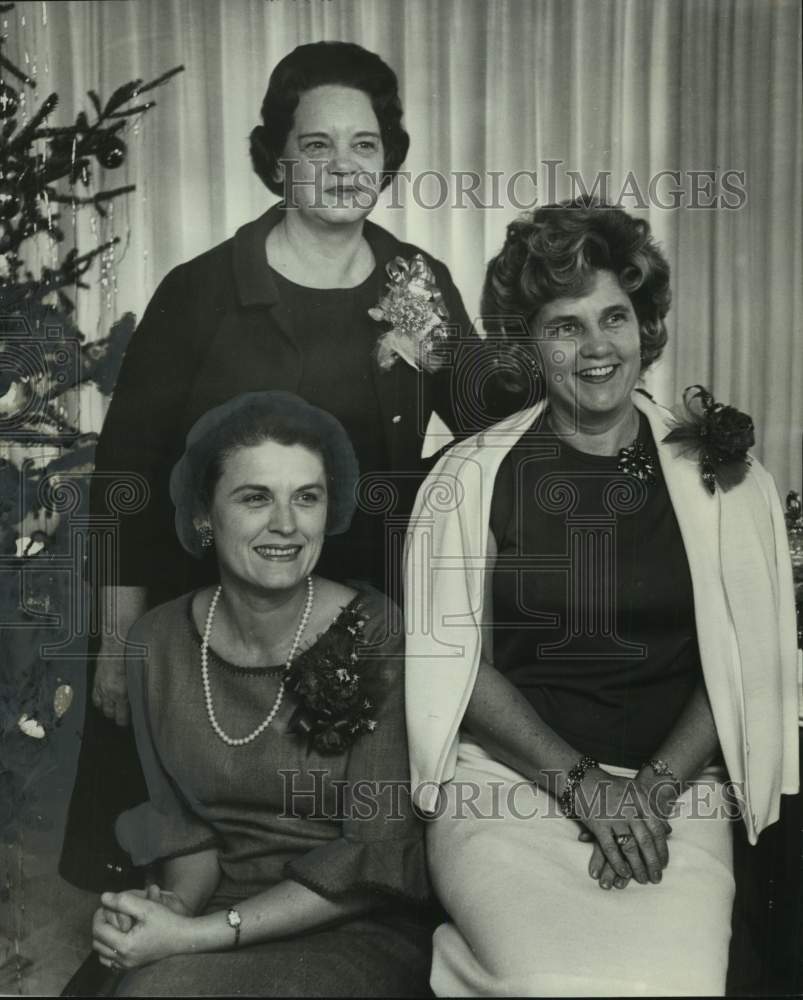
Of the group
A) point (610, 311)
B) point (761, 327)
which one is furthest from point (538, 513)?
point (761, 327)

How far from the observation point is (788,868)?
103 inches

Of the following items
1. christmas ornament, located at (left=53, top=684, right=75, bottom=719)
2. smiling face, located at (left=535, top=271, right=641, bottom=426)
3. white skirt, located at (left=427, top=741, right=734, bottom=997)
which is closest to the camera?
white skirt, located at (left=427, top=741, right=734, bottom=997)

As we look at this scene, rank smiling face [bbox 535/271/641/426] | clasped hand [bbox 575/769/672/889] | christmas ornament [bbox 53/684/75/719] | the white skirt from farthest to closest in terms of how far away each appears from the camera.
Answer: christmas ornament [bbox 53/684/75/719] → smiling face [bbox 535/271/641/426] → clasped hand [bbox 575/769/672/889] → the white skirt

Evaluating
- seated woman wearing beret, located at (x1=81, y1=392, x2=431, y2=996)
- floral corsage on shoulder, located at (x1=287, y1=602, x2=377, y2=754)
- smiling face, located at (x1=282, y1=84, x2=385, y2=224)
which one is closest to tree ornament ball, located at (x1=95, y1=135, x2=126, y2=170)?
smiling face, located at (x1=282, y1=84, x2=385, y2=224)

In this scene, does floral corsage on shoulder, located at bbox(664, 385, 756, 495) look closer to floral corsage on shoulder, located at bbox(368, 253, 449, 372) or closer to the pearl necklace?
floral corsage on shoulder, located at bbox(368, 253, 449, 372)

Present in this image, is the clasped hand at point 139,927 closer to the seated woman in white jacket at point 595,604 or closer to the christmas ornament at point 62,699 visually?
the christmas ornament at point 62,699

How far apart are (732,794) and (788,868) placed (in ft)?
0.91

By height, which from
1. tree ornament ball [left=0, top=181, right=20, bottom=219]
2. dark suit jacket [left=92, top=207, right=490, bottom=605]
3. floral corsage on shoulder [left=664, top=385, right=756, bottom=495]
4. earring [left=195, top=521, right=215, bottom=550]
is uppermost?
tree ornament ball [left=0, top=181, right=20, bottom=219]

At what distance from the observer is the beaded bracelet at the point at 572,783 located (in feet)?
8.07

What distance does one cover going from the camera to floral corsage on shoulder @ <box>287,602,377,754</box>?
8.11 feet

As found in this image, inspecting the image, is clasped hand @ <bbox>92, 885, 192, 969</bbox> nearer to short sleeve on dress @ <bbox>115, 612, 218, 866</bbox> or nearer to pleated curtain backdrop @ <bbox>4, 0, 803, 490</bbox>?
short sleeve on dress @ <bbox>115, 612, 218, 866</bbox>

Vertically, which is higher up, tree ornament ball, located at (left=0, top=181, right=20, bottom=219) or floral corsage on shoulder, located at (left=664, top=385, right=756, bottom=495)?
tree ornament ball, located at (left=0, top=181, right=20, bottom=219)

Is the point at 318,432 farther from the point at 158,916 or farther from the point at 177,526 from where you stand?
the point at 158,916

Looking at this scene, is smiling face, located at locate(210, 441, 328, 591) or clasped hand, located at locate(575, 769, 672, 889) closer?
clasped hand, located at locate(575, 769, 672, 889)
